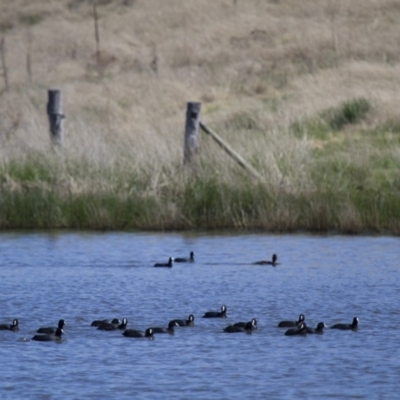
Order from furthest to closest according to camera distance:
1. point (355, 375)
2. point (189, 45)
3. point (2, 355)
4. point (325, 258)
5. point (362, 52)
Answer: point (189, 45)
point (362, 52)
point (325, 258)
point (2, 355)
point (355, 375)

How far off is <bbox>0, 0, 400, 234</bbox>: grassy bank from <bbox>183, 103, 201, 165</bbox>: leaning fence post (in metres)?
0.16

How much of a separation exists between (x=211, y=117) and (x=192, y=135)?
32.5 ft

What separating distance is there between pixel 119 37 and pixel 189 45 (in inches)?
173

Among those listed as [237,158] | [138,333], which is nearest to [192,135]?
[237,158]

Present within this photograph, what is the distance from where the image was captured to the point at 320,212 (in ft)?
67.8

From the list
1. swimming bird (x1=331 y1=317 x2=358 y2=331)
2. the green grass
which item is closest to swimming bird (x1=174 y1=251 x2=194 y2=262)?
the green grass

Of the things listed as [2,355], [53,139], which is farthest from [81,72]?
[2,355]

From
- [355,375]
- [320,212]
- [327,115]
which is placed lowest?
[355,375]

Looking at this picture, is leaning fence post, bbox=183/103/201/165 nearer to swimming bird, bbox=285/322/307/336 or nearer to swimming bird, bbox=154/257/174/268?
swimming bird, bbox=154/257/174/268

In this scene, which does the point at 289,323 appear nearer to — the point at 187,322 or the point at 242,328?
the point at 242,328

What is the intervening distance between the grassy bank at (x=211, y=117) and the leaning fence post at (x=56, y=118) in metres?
0.20

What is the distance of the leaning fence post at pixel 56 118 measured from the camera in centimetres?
2306

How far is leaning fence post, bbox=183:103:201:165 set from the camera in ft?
71.9

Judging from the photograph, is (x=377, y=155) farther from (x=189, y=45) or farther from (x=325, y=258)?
(x=189, y=45)
